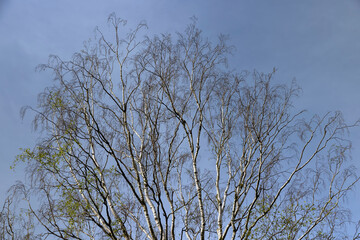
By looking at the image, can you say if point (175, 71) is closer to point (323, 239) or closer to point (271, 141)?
point (271, 141)

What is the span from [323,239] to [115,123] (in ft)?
18.3

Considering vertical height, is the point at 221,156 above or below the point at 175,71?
below

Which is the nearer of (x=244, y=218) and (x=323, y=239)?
(x=244, y=218)

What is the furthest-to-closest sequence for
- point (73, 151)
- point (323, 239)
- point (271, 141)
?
point (323, 239) < point (271, 141) < point (73, 151)

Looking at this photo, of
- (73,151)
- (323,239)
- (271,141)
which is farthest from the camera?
(323,239)

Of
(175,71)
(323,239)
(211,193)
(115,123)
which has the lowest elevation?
(323,239)

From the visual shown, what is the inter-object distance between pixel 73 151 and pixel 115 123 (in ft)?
5.26

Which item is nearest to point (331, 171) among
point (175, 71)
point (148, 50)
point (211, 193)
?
point (211, 193)

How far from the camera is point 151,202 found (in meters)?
7.68

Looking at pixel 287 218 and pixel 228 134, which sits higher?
pixel 228 134

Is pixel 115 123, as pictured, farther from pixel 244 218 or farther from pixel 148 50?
pixel 244 218

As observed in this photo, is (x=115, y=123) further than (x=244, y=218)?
Yes

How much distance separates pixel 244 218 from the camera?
7.61m

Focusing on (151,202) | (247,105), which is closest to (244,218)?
(151,202)
